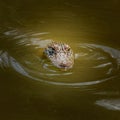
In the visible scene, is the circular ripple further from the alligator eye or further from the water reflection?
the water reflection

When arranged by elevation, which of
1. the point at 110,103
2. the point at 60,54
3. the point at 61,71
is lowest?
the point at 110,103

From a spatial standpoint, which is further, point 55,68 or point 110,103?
point 55,68

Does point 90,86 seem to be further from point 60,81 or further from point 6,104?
point 6,104

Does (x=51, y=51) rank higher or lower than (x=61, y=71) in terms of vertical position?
higher

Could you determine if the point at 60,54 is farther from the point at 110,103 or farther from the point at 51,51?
the point at 110,103

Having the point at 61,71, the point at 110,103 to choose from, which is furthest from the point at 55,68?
the point at 110,103

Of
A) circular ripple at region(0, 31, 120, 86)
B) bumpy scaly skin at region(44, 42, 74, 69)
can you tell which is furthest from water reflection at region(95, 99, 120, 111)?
bumpy scaly skin at region(44, 42, 74, 69)

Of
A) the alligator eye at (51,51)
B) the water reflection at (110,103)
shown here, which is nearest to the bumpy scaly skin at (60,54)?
the alligator eye at (51,51)

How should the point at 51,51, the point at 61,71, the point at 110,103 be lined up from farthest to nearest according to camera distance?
the point at 51,51 < the point at 61,71 < the point at 110,103

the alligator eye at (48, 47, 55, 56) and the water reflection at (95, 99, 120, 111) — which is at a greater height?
the alligator eye at (48, 47, 55, 56)
